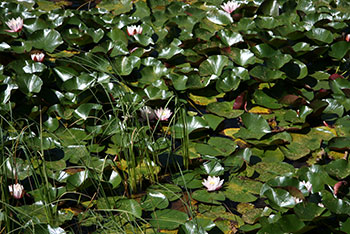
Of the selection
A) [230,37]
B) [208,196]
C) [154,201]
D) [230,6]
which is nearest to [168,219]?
[154,201]

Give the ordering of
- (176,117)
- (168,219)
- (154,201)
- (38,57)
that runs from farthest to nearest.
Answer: (38,57) → (176,117) → (154,201) → (168,219)

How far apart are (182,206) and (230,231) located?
1.07ft

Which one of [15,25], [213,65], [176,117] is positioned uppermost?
[15,25]

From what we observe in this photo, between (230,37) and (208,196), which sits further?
(230,37)

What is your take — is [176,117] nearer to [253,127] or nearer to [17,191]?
[253,127]

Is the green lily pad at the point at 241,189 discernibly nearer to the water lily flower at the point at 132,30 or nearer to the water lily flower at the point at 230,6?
the water lily flower at the point at 132,30

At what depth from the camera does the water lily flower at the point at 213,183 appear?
2.72m

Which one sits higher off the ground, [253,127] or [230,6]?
[230,6]

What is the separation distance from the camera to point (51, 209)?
2.41m

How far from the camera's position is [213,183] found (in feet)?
9.01

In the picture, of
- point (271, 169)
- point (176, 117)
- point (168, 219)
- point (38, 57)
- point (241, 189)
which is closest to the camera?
point (168, 219)

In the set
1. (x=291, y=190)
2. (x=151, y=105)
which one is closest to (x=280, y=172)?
(x=291, y=190)

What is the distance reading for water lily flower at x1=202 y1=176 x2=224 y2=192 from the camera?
272cm

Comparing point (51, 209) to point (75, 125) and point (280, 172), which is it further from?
point (280, 172)
